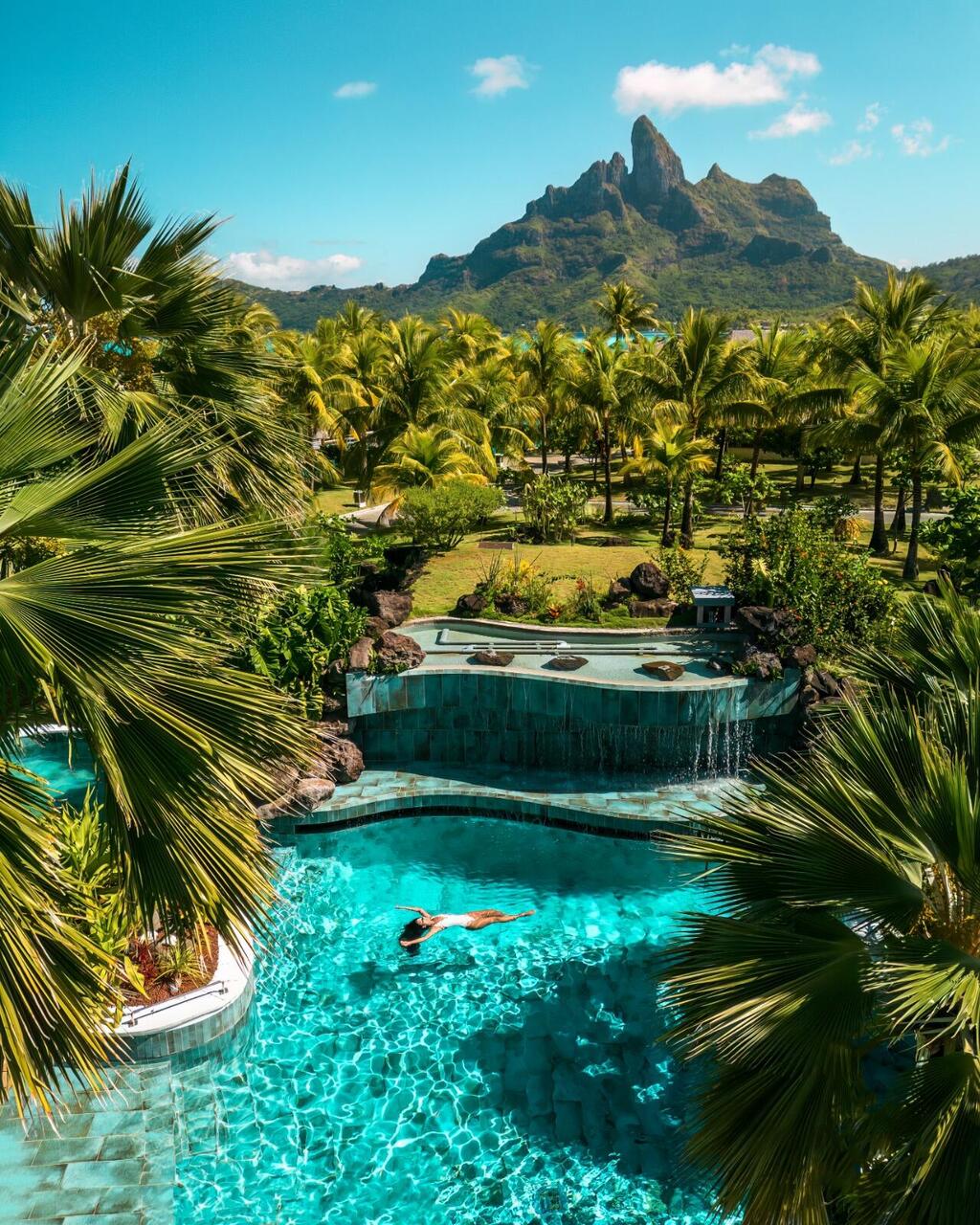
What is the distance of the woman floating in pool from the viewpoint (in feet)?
32.6

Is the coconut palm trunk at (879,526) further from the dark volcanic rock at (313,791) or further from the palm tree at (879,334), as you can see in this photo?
the dark volcanic rock at (313,791)

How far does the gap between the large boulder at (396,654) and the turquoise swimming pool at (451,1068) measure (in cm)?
321

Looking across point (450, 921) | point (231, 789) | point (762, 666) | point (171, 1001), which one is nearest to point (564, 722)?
point (762, 666)

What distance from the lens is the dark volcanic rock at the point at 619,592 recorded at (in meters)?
16.9

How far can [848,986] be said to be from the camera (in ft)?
13.4

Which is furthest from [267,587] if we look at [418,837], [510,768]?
[510,768]

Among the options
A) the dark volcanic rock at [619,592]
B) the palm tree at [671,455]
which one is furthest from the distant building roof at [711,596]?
the palm tree at [671,455]

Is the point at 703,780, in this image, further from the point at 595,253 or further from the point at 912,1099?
the point at 595,253

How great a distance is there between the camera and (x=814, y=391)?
75.6 ft

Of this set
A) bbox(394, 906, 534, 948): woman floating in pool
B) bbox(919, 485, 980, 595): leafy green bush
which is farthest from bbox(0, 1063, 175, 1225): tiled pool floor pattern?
bbox(919, 485, 980, 595): leafy green bush

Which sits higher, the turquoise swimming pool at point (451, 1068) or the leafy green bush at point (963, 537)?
the leafy green bush at point (963, 537)

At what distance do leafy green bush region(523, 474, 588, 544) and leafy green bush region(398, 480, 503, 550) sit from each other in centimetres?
211

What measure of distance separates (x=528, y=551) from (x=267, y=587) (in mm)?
16694

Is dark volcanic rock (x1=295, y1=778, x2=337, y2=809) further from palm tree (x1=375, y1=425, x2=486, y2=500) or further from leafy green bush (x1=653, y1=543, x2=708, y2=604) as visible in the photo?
palm tree (x1=375, y1=425, x2=486, y2=500)
